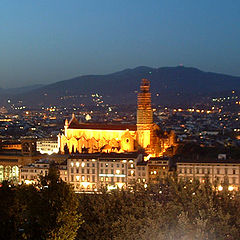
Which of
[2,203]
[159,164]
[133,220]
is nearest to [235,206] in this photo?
[133,220]

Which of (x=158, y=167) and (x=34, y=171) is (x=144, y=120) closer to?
(x=158, y=167)

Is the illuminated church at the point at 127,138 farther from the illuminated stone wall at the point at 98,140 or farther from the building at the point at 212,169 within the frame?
the building at the point at 212,169

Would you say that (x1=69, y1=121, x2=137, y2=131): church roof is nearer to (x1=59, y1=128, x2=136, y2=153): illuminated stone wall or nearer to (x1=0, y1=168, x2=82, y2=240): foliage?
(x1=59, y1=128, x2=136, y2=153): illuminated stone wall

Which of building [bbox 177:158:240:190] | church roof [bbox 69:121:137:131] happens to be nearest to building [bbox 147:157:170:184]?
building [bbox 177:158:240:190]

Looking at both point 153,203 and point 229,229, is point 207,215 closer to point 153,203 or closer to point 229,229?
point 229,229

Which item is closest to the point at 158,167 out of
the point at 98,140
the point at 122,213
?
the point at 98,140

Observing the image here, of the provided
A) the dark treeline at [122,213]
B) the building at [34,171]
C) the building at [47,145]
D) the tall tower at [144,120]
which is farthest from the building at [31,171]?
the building at [47,145]
